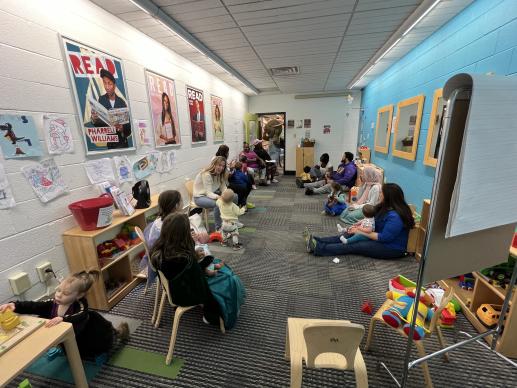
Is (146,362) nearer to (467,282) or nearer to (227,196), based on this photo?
(227,196)

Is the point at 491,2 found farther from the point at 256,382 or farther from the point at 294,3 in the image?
Answer: the point at 256,382

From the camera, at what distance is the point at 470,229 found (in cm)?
102

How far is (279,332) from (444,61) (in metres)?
3.52

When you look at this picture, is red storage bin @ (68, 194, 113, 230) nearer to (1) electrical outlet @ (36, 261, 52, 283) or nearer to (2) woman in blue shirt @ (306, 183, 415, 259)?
(1) electrical outlet @ (36, 261, 52, 283)

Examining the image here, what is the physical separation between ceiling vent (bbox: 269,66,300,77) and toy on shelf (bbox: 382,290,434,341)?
4379 mm

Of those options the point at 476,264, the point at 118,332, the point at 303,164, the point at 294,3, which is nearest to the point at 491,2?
the point at 294,3

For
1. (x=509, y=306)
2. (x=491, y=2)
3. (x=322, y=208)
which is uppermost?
(x=491, y=2)

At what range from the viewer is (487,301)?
1.83m

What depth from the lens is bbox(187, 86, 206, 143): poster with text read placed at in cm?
407

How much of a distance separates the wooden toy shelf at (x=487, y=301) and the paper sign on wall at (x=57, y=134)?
131 inches

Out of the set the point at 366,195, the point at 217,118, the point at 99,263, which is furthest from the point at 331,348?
the point at 217,118

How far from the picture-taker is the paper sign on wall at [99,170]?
2.22m

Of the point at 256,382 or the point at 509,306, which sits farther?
the point at 509,306

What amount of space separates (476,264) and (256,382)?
1.41 meters
